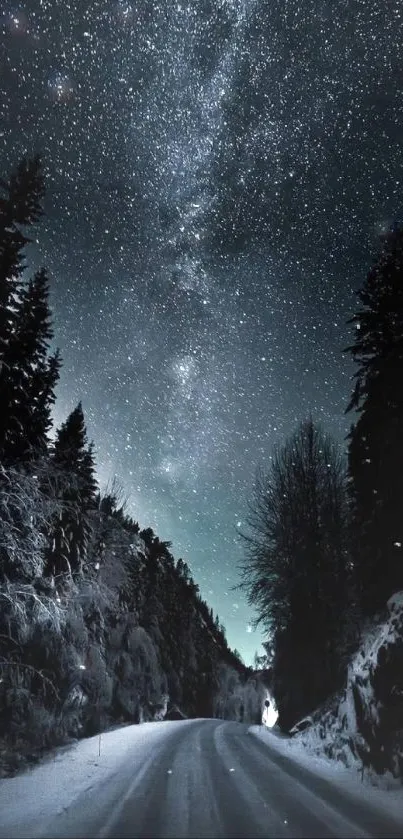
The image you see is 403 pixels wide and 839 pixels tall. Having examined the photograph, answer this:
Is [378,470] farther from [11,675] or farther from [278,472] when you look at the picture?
[11,675]

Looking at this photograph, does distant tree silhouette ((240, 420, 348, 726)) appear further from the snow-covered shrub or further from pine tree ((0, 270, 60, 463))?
the snow-covered shrub

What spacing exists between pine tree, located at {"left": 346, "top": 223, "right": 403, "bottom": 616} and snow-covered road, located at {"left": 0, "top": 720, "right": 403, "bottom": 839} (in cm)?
671

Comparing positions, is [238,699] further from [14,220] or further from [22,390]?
[14,220]

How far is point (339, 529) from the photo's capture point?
2483cm

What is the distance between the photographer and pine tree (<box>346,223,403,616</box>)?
50.1 feet

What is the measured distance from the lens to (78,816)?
6770mm

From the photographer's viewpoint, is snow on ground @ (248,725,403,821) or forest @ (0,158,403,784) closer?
snow on ground @ (248,725,403,821)

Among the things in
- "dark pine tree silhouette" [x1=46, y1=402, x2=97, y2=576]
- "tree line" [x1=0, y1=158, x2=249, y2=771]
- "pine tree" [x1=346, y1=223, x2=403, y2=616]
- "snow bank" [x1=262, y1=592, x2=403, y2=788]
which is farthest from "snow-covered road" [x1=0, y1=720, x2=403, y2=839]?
"dark pine tree silhouette" [x1=46, y1=402, x2=97, y2=576]

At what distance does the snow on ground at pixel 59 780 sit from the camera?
6.86 meters

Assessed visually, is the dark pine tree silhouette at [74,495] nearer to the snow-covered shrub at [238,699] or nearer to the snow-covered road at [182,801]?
the snow-covered road at [182,801]

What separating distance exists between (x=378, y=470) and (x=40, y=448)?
1182cm

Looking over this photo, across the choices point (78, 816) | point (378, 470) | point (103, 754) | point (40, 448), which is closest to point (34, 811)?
point (78, 816)

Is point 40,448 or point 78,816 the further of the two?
point 40,448

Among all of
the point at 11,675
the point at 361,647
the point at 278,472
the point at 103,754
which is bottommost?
the point at 103,754
